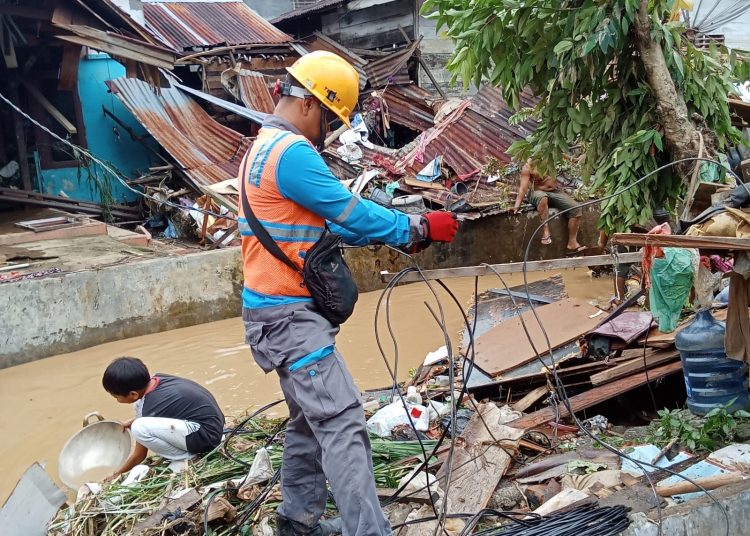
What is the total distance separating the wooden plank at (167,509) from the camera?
3.59 m

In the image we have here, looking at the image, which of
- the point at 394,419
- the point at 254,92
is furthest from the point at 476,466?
the point at 254,92

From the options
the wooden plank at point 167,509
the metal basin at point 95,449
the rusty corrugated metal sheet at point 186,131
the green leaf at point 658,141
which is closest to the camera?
the wooden plank at point 167,509

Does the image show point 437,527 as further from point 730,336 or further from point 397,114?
point 397,114

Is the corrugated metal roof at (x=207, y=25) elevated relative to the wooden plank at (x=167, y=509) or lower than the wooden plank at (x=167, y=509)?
elevated

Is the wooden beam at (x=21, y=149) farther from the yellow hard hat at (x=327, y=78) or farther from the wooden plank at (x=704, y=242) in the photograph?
the wooden plank at (x=704, y=242)

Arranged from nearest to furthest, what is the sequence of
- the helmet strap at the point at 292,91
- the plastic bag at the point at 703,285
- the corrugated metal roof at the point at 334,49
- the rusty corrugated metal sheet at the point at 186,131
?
the helmet strap at the point at 292,91
the plastic bag at the point at 703,285
the rusty corrugated metal sheet at the point at 186,131
the corrugated metal roof at the point at 334,49

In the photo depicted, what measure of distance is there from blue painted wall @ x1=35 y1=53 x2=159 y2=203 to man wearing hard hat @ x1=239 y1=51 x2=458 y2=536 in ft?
37.9

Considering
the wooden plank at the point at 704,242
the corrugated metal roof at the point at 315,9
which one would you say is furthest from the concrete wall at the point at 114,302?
the corrugated metal roof at the point at 315,9

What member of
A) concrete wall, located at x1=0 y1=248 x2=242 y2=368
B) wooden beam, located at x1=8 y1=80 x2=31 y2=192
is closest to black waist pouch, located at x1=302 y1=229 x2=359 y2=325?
concrete wall, located at x1=0 y1=248 x2=242 y2=368

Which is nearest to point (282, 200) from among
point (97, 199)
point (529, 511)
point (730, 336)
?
point (529, 511)

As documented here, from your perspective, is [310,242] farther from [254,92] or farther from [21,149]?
[254,92]

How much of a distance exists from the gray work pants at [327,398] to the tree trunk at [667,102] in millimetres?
3137

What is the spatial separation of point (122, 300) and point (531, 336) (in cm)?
540

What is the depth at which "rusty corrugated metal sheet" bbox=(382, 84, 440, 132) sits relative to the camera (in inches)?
585
